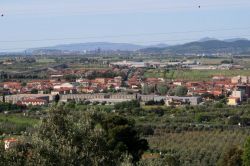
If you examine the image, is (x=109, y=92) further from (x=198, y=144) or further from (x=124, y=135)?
(x=124, y=135)

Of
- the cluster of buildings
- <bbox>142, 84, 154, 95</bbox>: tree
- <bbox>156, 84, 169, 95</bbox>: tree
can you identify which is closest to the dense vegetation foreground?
the cluster of buildings

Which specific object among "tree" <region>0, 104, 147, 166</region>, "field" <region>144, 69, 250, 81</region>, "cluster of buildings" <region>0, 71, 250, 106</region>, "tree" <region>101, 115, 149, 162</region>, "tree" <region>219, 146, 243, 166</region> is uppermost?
"tree" <region>0, 104, 147, 166</region>

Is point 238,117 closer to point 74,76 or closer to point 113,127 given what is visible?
point 113,127

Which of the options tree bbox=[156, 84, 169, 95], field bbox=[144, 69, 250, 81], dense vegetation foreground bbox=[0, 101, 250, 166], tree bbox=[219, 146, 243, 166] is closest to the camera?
dense vegetation foreground bbox=[0, 101, 250, 166]

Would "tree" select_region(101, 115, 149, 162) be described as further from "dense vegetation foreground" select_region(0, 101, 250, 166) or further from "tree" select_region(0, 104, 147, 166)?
"tree" select_region(0, 104, 147, 166)

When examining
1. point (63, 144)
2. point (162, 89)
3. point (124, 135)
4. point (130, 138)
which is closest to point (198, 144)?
point (130, 138)

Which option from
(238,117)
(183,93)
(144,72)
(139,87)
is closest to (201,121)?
(238,117)

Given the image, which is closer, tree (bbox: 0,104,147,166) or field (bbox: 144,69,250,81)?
tree (bbox: 0,104,147,166)

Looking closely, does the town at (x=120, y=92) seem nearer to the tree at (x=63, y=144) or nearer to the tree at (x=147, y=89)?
the tree at (x=147, y=89)

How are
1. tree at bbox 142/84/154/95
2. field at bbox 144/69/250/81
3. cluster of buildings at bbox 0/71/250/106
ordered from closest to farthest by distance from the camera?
cluster of buildings at bbox 0/71/250/106
tree at bbox 142/84/154/95
field at bbox 144/69/250/81

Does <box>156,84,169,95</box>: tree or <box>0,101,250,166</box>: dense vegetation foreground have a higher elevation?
<box>0,101,250,166</box>: dense vegetation foreground

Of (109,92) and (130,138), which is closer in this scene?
(130,138)
